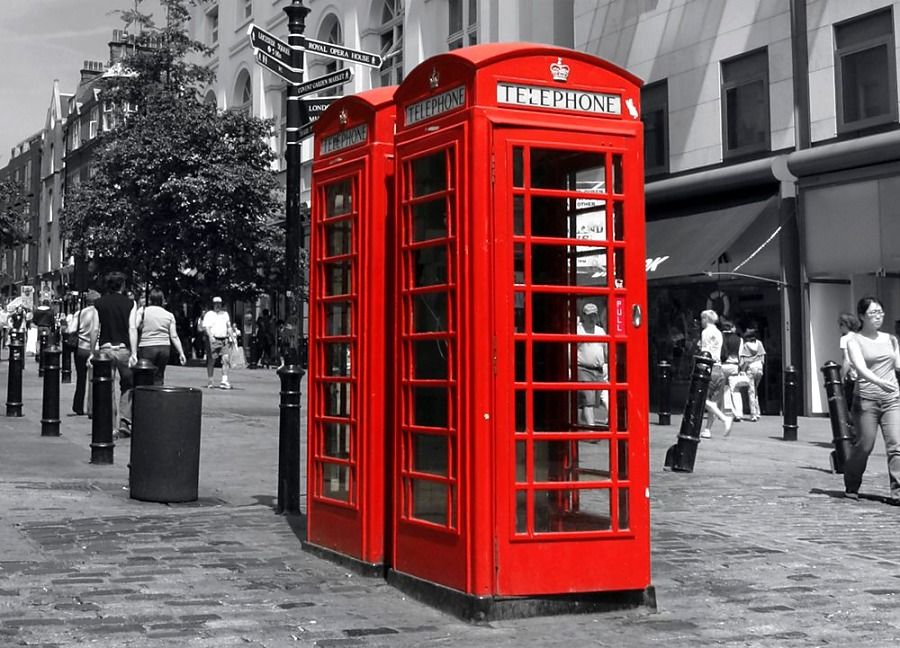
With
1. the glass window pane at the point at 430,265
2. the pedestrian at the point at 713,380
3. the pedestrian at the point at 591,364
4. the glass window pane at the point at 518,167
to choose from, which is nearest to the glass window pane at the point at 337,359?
the glass window pane at the point at 430,265

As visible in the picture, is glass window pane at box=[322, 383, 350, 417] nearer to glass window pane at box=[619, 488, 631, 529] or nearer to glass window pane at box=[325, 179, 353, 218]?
glass window pane at box=[325, 179, 353, 218]

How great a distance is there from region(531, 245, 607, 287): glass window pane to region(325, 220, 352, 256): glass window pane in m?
1.28

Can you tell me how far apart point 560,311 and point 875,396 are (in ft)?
17.4

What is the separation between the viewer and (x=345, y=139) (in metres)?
6.62

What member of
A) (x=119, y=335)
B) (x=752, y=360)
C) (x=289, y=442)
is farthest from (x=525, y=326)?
(x=752, y=360)

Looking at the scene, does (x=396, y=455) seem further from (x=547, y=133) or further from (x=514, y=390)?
(x=547, y=133)

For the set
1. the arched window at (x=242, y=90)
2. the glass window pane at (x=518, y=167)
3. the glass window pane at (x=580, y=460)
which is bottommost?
the glass window pane at (x=580, y=460)

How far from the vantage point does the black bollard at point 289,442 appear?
8.28 meters

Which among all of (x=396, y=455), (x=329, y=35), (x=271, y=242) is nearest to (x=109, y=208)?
(x=271, y=242)

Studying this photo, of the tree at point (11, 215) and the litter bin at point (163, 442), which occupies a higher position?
the tree at point (11, 215)

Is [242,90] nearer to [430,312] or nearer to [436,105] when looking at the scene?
[436,105]

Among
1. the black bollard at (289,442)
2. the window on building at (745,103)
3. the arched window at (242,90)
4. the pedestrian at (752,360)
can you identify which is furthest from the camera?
the arched window at (242,90)

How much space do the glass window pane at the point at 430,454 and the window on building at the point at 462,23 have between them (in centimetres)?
2562

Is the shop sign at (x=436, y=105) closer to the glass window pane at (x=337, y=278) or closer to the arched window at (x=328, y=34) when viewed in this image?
the glass window pane at (x=337, y=278)
